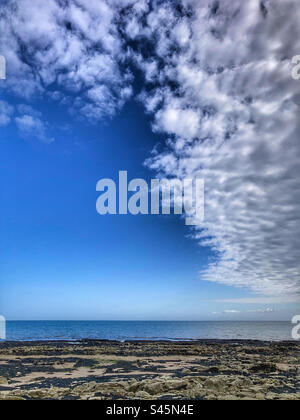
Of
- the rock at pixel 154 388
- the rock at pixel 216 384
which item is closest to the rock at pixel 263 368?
the rock at pixel 216 384

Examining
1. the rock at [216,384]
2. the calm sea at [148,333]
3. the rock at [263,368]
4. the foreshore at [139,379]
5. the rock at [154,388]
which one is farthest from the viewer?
the calm sea at [148,333]

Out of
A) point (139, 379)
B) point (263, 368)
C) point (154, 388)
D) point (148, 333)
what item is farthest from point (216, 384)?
point (148, 333)

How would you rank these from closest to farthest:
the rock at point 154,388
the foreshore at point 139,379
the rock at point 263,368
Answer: the foreshore at point 139,379 < the rock at point 154,388 < the rock at point 263,368

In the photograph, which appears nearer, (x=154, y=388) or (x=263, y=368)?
(x=154, y=388)

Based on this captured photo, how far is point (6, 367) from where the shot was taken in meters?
24.2

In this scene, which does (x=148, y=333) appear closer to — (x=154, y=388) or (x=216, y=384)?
(x=216, y=384)

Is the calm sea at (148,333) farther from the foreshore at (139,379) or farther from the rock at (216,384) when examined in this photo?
the rock at (216,384)

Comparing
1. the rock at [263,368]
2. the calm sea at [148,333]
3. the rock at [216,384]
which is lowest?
the calm sea at [148,333]
